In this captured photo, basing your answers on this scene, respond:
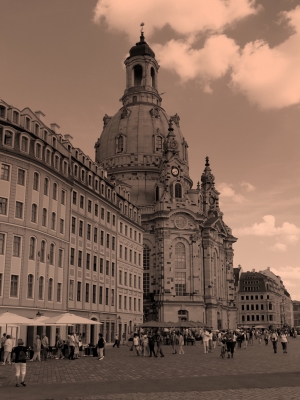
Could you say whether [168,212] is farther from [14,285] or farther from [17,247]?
[14,285]

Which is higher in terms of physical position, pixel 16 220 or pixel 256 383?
pixel 16 220

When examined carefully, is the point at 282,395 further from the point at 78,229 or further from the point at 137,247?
the point at 137,247

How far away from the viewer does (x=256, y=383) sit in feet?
76.3

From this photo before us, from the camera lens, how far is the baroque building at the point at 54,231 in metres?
45.9

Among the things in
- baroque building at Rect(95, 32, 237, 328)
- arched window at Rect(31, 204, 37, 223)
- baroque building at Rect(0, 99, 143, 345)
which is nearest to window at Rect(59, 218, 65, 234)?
baroque building at Rect(0, 99, 143, 345)

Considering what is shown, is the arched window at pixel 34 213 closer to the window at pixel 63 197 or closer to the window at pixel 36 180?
the window at pixel 36 180

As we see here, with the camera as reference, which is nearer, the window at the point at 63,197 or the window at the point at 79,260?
the window at the point at 63,197

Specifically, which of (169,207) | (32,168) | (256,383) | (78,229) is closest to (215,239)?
(169,207)

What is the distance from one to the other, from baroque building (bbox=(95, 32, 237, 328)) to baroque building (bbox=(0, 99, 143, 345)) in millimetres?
40516

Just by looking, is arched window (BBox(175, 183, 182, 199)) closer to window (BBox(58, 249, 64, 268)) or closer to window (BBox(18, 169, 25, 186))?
window (BBox(58, 249, 64, 268))

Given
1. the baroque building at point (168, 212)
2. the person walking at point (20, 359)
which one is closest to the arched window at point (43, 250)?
the person walking at point (20, 359)

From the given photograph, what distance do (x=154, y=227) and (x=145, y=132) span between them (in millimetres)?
28484

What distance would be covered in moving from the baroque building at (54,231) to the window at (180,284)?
4095cm

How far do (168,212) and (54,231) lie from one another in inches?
2601
